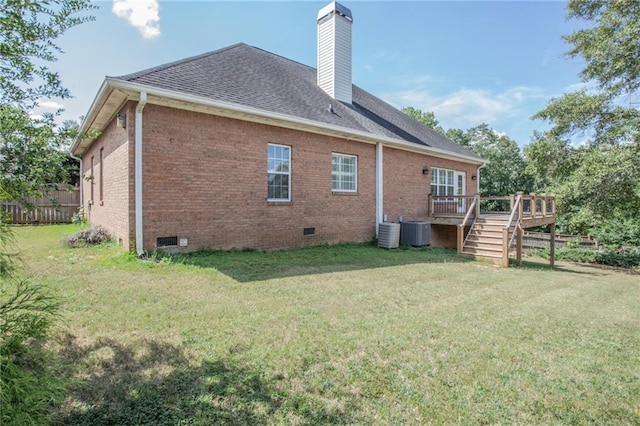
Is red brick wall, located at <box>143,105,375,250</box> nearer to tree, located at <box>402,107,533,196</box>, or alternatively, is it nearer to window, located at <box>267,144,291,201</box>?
window, located at <box>267,144,291,201</box>

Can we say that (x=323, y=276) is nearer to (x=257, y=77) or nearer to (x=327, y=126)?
(x=327, y=126)

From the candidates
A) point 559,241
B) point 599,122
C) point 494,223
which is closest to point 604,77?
point 599,122

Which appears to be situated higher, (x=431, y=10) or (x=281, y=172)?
(x=431, y=10)

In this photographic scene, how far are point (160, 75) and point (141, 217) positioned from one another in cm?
324

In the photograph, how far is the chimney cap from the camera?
12859 mm

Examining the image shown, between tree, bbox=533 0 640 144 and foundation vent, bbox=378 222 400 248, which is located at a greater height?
tree, bbox=533 0 640 144

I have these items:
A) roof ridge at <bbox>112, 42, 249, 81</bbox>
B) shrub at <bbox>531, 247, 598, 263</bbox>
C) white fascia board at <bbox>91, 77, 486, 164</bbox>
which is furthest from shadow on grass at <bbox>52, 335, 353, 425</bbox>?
shrub at <bbox>531, 247, 598, 263</bbox>

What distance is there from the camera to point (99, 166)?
1073 centimetres

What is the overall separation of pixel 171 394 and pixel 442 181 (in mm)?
14950

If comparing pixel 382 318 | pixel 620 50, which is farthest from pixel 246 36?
pixel 620 50

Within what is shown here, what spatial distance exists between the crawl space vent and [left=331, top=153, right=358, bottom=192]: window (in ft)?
16.7

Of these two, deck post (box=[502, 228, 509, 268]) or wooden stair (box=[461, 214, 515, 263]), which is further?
wooden stair (box=[461, 214, 515, 263])

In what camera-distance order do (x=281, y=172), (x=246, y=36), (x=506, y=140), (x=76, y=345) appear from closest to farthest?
1. (x=76, y=345)
2. (x=281, y=172)
3. (x=246, y=36)
4. (x=506, y=140)

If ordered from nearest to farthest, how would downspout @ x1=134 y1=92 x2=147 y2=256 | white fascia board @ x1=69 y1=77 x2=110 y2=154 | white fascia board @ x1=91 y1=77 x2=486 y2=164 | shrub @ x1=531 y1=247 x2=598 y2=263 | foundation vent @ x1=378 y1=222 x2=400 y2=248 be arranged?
white fascia board @ x1=91 y1=77 x2=486 y2=164, white fascia board @ x1=69 y1=77 x2=110 y2=154, downspout @ x1=134 y1=92 x2=147 y2=256, foundation vent @ x1=378 y1=222 x2=400 y2=248, shrub @ x1=531 y1=247 x2=598 y2=263
